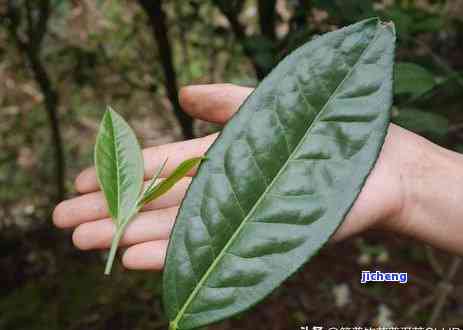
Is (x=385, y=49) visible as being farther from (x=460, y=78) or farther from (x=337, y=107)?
(x=460, y=78)

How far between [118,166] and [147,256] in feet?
0.55

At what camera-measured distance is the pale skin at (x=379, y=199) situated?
3.24ft

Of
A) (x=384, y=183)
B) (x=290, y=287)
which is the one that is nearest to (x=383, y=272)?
(x=290, y=287)

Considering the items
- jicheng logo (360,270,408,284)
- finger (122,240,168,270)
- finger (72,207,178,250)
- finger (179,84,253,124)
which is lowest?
jicheng logo (360,270,408,284)

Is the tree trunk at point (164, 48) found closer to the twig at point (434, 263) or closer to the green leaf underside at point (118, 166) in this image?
the green leaf underside at point (118, 166)

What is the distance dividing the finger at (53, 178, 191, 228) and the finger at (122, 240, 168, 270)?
0.10 metres

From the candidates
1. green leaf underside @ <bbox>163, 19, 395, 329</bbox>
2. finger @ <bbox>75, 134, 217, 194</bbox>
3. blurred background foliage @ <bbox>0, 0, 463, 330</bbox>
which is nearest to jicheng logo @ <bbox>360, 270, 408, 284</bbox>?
blurred background foliage @ <bbox>0, 0, 463, 330</bbox>

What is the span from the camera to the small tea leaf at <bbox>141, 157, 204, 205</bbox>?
0.80m

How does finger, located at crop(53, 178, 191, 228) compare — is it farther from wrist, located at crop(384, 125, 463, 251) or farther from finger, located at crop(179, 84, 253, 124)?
wrist, located at crop(384, 125, 463, 251)

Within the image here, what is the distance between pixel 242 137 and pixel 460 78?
0.56 metres

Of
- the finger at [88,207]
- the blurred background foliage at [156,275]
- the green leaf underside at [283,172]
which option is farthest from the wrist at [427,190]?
the finger at [88,207]

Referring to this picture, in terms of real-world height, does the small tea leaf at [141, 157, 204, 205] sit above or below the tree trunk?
below

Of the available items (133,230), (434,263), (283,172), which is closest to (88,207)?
(133,230)

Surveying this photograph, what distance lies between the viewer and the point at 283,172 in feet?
2.56
